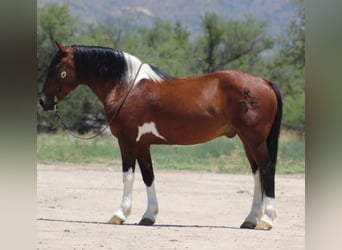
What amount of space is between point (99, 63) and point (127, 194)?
1069 millimetres

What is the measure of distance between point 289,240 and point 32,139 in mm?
3548

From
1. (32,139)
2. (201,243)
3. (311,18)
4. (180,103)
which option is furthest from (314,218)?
(180,103)

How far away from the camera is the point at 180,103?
5543 millimetres

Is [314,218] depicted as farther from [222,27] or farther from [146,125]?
[222,27]

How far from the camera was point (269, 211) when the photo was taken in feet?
17.7

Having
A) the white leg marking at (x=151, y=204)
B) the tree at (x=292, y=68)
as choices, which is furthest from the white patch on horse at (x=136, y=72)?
the tree at (x=292, y=68)

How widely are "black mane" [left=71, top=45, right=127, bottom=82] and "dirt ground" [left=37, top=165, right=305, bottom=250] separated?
1.21m

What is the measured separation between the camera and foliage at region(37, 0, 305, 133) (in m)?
14.6

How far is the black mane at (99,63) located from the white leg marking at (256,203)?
1356mm

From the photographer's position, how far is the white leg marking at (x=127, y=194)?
18.2 ft

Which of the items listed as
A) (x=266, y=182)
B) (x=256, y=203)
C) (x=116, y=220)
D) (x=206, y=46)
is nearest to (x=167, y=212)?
(x=116, y=220)

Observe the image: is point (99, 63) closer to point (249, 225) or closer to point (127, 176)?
point (127, 176)

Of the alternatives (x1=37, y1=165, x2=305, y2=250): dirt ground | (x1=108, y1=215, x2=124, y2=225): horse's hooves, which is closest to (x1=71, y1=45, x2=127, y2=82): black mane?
(x1=108, y1=215, x2=124, y2=225): horse's hooves

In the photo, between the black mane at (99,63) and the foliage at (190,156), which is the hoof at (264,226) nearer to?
the black mane at (99,63)
